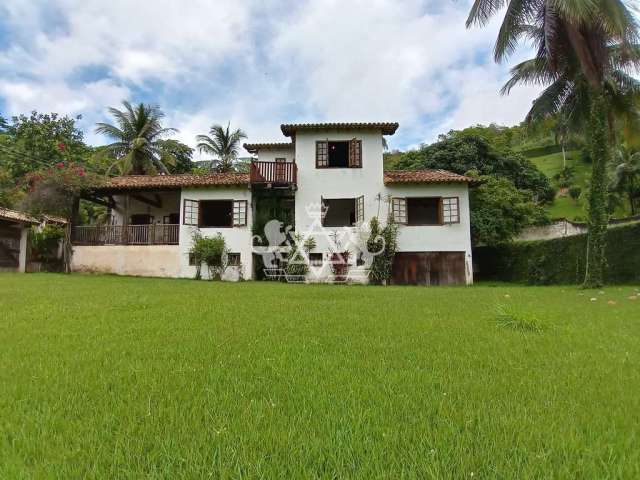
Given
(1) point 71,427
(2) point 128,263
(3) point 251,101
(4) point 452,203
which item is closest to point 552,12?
(4) point 452,203

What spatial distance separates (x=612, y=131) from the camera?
12.3 metres

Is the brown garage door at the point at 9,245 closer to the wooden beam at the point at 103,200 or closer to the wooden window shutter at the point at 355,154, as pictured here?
the wooden beam at the point at 103,200

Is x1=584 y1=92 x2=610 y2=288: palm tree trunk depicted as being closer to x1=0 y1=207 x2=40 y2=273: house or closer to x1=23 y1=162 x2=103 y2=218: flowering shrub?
x1=23 y1=162 x2=103 y2=218: flowering shrub

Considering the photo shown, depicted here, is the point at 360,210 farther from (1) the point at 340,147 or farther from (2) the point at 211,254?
(2) the point at 211,254

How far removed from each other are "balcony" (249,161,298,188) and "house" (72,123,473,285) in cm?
4

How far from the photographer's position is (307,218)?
15758mm

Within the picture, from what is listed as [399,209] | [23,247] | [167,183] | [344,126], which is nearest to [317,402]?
[399,209]

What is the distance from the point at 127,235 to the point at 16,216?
528 centimetres

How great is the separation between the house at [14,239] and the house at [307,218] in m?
2.91

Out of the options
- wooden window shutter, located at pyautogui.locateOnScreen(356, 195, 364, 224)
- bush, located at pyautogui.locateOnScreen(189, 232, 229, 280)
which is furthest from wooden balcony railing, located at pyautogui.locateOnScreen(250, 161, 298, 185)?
bush, located at pyautogui.locateOnScreen(189, 232, 229, 280)

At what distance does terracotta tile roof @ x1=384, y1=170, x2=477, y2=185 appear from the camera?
15.0 meters

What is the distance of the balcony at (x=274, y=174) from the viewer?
1520cm

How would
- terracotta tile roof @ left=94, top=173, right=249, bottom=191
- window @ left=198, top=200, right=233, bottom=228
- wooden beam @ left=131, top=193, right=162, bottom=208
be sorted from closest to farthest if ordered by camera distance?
1. terracotta tile roof @ left=94, top=173, right=249, bottom=191
2. wooden beam @ left=131, top=193, right=162, bottom=208
3. window @ left=198, top=200, right=233, bottom=228

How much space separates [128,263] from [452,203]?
553 inches
